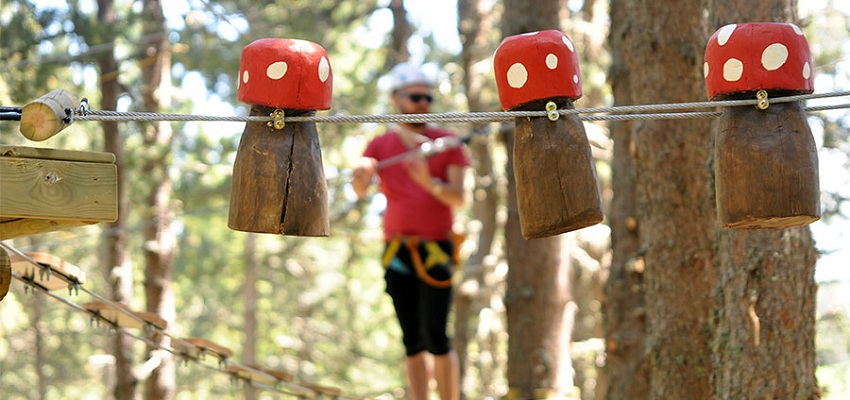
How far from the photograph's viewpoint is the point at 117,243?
7391mm

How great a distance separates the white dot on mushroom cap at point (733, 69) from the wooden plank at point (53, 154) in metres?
1.69

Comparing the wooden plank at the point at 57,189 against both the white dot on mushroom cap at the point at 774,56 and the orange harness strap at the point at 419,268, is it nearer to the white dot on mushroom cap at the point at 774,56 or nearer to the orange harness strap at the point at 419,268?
the white dot on mushroom cap at the point at 774,56

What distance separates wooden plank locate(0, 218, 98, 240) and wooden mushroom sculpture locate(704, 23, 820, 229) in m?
1.79

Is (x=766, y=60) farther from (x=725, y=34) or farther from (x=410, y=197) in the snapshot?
(x=410, y=197)

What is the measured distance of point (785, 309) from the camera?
10.8ft

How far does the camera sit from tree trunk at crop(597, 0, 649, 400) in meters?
4.70

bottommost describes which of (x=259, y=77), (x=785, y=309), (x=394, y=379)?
(x=394, y=379)

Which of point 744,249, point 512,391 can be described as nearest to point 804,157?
point 744,249

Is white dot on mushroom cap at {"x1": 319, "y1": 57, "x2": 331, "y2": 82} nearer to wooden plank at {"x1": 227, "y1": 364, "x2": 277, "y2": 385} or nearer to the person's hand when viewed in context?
wooden plank at {"x1": 227, "y1": 364, "x2": 277, "y2": 385}

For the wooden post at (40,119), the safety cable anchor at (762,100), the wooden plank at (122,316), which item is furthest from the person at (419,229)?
the safety cable anchor at (762,100)

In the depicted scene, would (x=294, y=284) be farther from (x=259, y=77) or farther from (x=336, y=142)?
(x=259, y=77)

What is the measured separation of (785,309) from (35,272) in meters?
2.63

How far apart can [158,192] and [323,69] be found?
553cm

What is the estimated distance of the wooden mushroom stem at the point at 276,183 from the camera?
2633 mm
